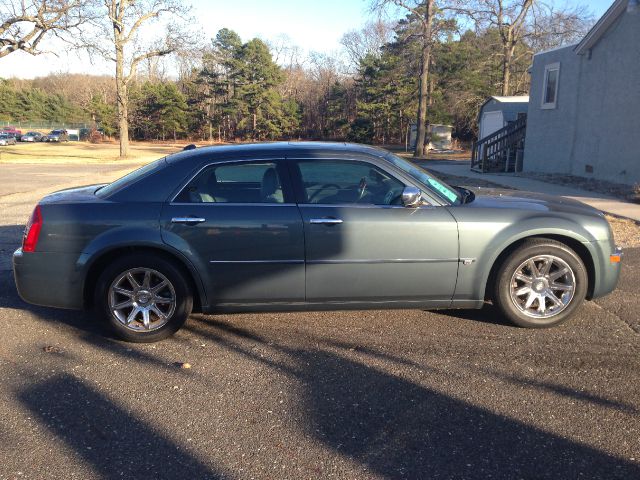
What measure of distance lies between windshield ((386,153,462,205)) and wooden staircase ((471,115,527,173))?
1842 centimetres

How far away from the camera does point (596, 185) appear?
15289mm

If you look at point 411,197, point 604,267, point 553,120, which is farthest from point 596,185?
point 411,197

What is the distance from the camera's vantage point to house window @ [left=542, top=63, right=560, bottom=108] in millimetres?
18891

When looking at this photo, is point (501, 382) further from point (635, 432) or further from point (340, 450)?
point (340, 450)

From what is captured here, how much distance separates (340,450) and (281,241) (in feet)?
6.10

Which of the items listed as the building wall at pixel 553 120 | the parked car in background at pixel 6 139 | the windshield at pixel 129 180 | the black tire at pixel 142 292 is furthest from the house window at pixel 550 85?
the parked car in background at pixel 6 139

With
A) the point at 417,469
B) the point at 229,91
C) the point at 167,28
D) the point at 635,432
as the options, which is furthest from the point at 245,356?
the point at 229,91

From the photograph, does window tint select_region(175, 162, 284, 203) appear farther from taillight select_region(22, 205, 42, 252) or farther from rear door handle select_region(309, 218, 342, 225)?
taillight select_region(22, 205, 42, 252)

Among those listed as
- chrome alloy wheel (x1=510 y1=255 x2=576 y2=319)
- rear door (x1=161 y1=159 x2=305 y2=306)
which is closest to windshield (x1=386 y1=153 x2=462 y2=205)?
chrome alloy wheel (x1=510 y1=255 x2=576 y2=319)

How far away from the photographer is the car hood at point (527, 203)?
4.66 metres

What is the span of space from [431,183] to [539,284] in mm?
1233

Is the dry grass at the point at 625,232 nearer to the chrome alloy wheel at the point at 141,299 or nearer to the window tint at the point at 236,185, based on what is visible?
the window tint at the point at 236,185

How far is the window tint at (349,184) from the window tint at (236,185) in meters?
0.26

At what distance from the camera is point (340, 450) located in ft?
9.66
